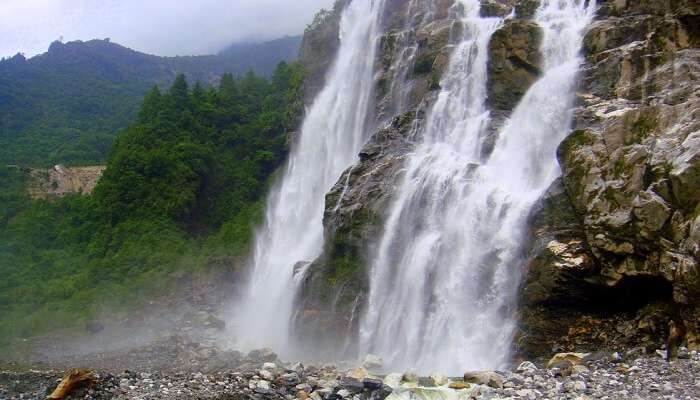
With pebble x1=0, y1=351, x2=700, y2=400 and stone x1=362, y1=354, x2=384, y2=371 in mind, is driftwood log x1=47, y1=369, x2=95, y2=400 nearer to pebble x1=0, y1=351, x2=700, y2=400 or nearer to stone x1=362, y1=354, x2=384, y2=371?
pebble x1=0, y1=351, x2=700, y2=400

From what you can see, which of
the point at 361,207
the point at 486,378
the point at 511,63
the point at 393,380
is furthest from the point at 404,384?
the point at 511,63

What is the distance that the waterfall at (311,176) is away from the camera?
35.6 metres

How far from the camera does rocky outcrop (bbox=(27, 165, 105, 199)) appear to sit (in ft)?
192

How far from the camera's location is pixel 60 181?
60.8 m

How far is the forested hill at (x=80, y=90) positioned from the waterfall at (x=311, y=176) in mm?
32051

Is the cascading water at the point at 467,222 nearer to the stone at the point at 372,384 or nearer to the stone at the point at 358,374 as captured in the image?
the stone at the point at 358,374

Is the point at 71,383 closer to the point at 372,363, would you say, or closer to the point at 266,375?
the point at 266,375

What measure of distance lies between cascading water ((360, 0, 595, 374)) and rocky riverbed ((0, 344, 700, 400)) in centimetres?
312

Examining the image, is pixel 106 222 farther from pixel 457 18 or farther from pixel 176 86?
pixel 457 18

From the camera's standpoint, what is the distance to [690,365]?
46.9 ft

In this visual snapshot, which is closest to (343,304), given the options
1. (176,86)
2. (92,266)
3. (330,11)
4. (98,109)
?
(92,266)

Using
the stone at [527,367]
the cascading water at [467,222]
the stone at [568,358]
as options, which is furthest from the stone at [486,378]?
the cascading water at [467,222]

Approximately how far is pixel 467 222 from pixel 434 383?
7580mm

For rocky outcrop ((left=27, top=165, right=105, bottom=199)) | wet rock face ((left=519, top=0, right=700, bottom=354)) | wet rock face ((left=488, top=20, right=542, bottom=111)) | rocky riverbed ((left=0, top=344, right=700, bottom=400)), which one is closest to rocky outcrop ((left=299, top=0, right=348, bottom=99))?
wet rock face ((left=488, top=20, right=542, bottom=111))
